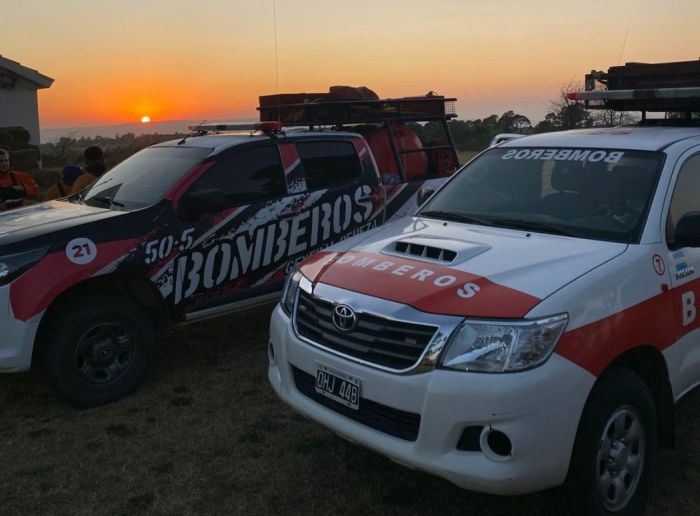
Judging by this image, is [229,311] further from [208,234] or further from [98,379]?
[98,379]

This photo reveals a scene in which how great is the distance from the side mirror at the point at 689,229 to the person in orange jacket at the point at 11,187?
6391 mm

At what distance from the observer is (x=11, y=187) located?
7.16 metres

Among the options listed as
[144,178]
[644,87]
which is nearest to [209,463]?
[144,178]

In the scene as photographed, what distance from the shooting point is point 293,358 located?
3.39 m

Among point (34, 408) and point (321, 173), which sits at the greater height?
point (321, 173)

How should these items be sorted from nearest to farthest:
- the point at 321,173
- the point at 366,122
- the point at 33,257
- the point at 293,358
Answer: the point at 293,358
the point at 33,257
the point at 321,173
the point at 366,122

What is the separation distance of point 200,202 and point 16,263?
4.30ft

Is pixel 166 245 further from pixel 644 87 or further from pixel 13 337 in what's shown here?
pixel 644 87

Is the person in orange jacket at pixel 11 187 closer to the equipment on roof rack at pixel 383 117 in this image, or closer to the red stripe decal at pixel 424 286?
the equipment on roof rack at pixel 383 117

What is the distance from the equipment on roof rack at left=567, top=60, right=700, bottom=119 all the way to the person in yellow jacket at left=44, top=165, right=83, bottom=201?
5100 millimetres

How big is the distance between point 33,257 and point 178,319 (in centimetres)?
119

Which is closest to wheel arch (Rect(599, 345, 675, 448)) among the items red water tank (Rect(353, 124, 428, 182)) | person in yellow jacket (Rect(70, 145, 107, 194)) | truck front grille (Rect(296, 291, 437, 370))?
truck front grille (Rect(296, 291, 437, 370))

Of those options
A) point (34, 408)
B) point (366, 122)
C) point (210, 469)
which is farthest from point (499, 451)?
point (366, 122)

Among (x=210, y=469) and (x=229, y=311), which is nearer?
(x=210, y=469)
